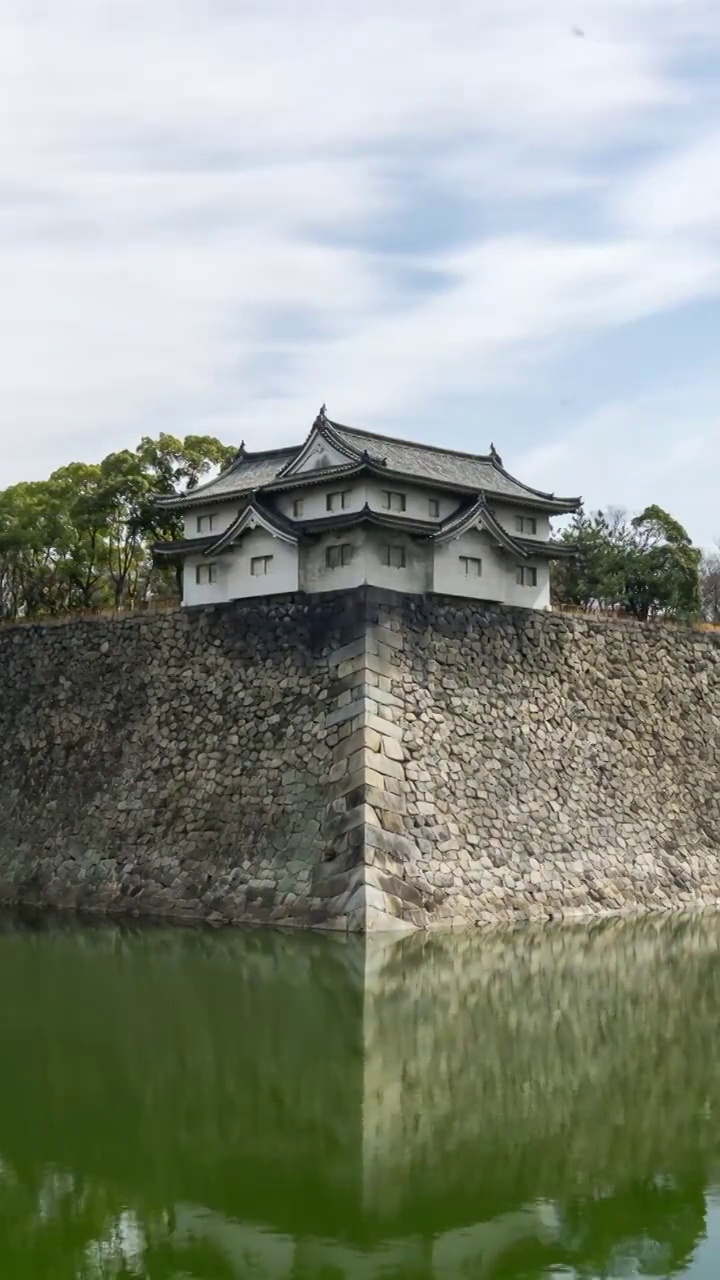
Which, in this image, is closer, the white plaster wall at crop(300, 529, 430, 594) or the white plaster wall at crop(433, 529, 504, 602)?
the white plaster wall at crop(300, 529, 430, 594)

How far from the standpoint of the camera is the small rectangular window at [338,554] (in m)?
22.2

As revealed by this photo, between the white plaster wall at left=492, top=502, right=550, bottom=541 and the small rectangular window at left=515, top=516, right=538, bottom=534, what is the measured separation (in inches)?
2.0

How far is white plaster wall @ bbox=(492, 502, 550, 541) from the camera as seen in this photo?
25.5 metres

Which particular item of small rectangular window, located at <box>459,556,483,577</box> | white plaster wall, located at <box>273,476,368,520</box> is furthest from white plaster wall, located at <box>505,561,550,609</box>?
white plaster wall, located at <box>273,476,368,520</box>

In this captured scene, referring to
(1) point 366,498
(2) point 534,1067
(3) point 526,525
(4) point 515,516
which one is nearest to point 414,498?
(1) point 366,498

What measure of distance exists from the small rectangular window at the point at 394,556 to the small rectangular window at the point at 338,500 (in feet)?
3.28

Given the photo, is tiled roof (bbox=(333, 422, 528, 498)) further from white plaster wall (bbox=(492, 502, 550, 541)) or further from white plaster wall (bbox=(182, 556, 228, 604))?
white plaster wall (bbox=(182, 556, 228, 604))

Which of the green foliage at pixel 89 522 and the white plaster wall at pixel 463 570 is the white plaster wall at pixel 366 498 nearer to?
the white plaster wall at pixel 463 570

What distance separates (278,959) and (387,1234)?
909cm

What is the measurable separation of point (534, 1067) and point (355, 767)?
8526 mm

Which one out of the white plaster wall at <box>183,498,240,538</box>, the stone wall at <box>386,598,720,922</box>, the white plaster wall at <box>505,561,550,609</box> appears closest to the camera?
the stone wall at <box>386,598,720,922</box>

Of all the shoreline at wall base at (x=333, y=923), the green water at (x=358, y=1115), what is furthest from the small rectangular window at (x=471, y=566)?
the green water at (x=358, y=1115)

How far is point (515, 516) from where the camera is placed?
84.5 feet

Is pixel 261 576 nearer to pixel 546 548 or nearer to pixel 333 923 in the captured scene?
pixel 546 548
